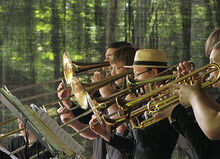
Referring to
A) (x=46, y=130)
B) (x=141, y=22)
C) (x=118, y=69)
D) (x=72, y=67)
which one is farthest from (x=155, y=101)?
(x=141, y=22)

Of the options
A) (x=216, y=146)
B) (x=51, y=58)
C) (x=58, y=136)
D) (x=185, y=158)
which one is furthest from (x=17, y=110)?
(x=185, y=158)

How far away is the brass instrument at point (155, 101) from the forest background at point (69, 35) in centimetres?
251

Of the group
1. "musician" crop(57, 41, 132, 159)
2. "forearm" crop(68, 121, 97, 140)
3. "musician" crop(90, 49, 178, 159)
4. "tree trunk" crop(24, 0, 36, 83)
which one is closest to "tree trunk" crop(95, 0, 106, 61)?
"tree trunk" crop(24, 0, 36, 83)

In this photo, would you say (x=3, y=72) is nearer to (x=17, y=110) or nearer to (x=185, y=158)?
(x=185, y=158)

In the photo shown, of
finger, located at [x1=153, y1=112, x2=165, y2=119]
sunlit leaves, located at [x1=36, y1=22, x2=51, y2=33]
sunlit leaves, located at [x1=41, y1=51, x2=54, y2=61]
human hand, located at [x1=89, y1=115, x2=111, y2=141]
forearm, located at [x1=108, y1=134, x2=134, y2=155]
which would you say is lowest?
forearm, located at [x1=108, y1=134, x2=134, y2=155]

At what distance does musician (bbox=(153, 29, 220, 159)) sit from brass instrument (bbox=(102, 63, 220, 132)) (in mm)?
46

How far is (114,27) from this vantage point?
201 inches

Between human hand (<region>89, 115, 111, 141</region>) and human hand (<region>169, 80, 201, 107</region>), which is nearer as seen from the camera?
human hand (<region>169, 80, 201, 107</region>)

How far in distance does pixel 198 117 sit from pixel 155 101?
1.99 feet

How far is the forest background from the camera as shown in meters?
5.05

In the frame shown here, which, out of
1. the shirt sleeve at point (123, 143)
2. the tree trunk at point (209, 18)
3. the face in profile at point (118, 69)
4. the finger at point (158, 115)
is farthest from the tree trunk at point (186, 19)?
the finger at point (158, 115)

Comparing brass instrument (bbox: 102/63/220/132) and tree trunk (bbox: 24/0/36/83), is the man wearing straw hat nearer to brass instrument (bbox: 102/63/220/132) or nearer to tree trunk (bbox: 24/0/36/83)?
brass instrument (bbox: 102/63/220/132)

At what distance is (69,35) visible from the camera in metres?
5.14

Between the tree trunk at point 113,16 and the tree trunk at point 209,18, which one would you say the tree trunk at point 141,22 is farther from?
the tree trunk at point 209,18
